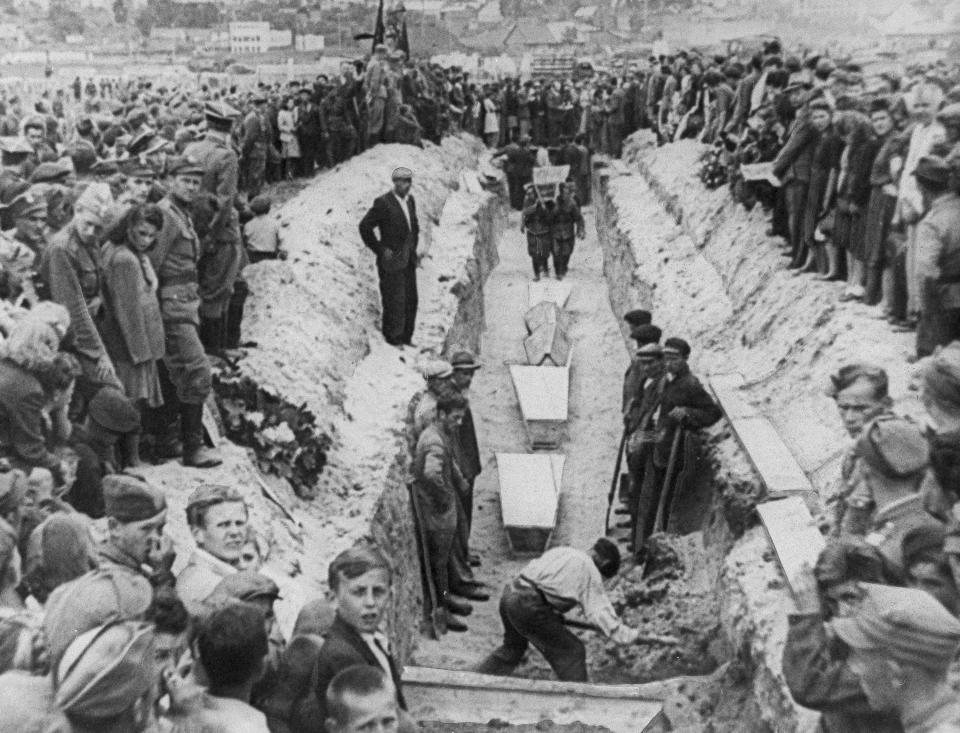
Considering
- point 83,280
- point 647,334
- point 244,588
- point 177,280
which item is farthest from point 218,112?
point 244,588

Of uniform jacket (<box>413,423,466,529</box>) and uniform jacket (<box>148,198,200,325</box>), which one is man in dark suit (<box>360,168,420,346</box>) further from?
uniform jacket (<box>148,198,200,325</box>)

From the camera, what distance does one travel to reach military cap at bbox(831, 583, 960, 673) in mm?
2945

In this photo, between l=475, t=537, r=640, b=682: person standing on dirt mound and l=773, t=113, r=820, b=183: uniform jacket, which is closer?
l=475, t=537, r=640, b=682: person standing on dirt mound

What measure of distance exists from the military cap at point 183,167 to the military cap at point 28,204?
76 cm

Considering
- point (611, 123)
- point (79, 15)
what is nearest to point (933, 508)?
point (79, 15)

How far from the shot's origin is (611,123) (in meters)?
23.8

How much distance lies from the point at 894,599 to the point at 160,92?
483 inches

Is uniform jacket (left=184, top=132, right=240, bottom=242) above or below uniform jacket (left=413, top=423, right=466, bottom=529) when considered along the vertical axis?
above

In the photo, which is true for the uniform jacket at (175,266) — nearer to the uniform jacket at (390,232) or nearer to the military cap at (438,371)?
the military cap at (438,371)

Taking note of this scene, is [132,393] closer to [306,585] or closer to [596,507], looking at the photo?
[306,585]

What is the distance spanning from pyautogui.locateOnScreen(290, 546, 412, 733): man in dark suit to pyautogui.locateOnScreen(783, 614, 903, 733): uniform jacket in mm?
1238

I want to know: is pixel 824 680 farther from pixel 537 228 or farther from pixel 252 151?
pixel 537 228

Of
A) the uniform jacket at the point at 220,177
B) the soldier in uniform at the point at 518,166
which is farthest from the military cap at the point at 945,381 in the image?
the soldier in uniform at the point at 518,166

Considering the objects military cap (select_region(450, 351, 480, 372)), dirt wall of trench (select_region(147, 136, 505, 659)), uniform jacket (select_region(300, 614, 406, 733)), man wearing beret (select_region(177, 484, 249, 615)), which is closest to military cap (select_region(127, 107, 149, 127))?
dirt wall of trench (select_region(147, 136, 505, 659))
